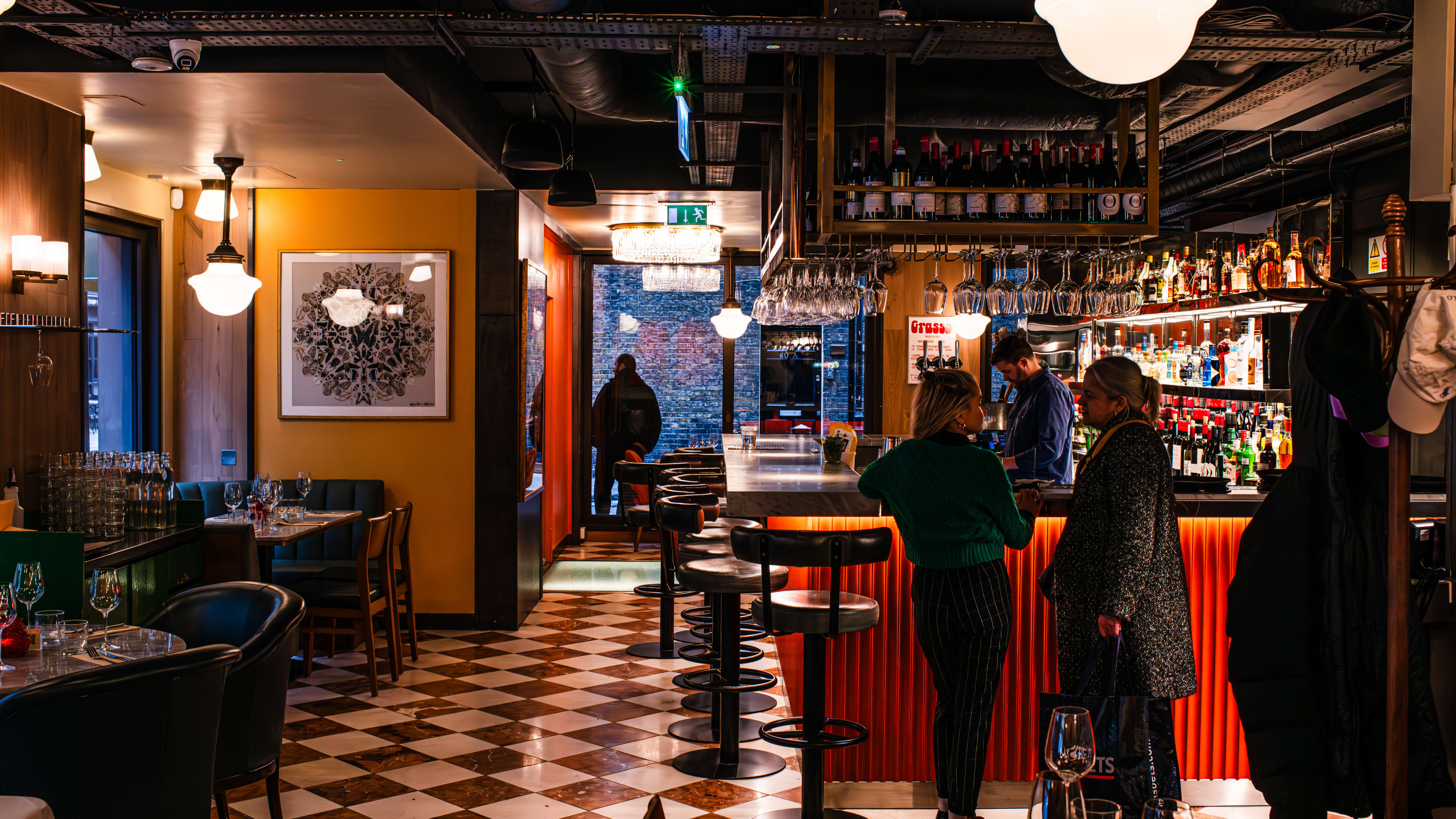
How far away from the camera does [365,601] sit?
5.54 meters

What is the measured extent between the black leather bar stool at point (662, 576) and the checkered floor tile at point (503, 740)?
109mm

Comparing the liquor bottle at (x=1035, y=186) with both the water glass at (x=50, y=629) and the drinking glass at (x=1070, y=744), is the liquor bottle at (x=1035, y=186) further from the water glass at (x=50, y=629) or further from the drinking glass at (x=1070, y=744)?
the water glass at (x=50, y=629)

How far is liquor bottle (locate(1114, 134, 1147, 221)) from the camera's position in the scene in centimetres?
447

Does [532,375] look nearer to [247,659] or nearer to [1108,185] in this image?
[1108,185]

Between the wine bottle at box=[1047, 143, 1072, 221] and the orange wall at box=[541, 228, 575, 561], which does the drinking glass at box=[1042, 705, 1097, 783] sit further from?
the orange wall at box=[541, 228, 575, 561]

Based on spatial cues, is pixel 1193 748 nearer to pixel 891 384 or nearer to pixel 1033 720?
pixel 1033 720

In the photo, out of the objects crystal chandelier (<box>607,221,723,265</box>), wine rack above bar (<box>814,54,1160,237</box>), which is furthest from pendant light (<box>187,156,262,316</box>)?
wine rack above bar (<box>814,54,1160,237</box>)

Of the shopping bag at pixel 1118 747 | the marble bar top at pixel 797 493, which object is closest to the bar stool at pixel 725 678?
the marble bar top at pixel 797 493

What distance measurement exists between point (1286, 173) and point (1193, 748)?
381 cm

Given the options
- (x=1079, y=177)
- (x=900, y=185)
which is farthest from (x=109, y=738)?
(x=1079, y=177)

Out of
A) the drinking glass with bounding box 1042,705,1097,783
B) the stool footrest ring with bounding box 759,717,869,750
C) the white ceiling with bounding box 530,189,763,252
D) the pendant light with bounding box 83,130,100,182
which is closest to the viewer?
→ the drinking glass with bounding box 1042,705,1097,783

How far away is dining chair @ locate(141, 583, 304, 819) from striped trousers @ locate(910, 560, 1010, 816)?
1999 mm

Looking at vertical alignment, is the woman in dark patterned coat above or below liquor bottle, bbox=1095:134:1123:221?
below

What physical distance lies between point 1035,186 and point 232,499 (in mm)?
4470
